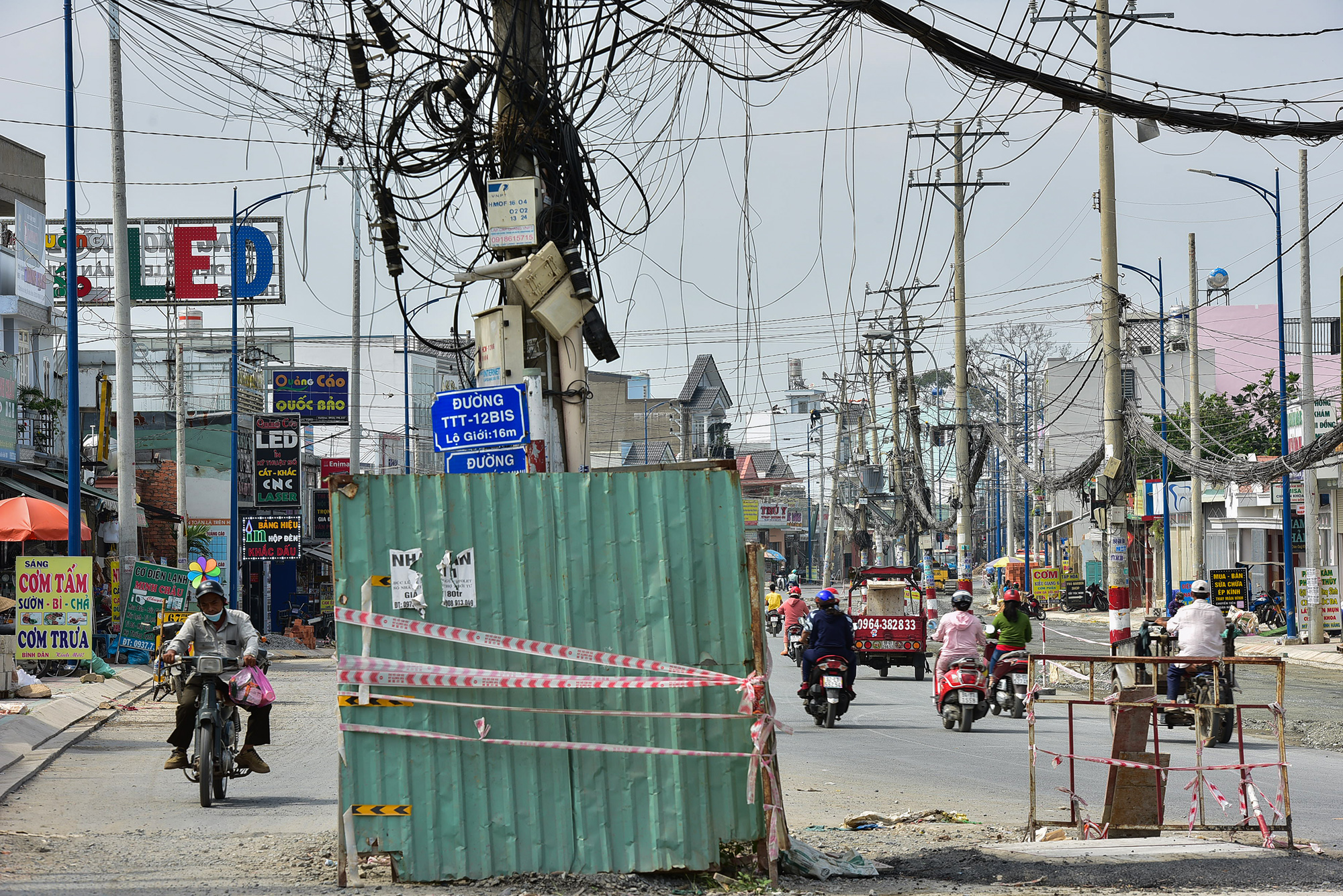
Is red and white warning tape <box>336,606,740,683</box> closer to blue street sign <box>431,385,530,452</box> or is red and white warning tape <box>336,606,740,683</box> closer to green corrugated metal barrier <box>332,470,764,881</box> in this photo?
green corrugated metal barrier <box>332,470,764,881</box>

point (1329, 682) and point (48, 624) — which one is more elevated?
point (48, 624)

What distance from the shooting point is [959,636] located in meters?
16.1

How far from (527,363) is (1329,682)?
18535 millimetres

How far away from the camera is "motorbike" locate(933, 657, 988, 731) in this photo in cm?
1590

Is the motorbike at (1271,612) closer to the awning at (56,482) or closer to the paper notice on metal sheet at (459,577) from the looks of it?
the awning at (56,482)

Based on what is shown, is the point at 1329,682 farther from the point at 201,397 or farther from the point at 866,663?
the point at 201,397

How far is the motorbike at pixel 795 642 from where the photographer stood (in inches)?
1004

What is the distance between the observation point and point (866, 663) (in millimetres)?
24672

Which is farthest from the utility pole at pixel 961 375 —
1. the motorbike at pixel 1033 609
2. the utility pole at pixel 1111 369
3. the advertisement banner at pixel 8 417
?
the advertisement banner at pixel 8 417

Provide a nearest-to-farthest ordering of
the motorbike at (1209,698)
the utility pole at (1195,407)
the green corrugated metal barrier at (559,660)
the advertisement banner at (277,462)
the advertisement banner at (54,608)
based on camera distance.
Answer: the green corrugated metal barrier at (559,660) < the motorbike at (1209,698) < the advertisement banner at (54,608) < the utility pole at (1195,407) < the advertisement banner at (277,462)

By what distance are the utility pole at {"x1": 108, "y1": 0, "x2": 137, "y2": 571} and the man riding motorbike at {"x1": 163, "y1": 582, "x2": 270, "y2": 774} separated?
15791 millimetres

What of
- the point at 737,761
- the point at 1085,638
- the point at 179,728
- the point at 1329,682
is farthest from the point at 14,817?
the point at 1085,638

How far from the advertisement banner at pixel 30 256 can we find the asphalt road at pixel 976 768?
23.9 metres

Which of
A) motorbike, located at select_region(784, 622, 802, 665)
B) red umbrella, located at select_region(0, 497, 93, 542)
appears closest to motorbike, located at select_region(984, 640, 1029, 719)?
motorbike, located at select_region(784, 622, 802, 665)
